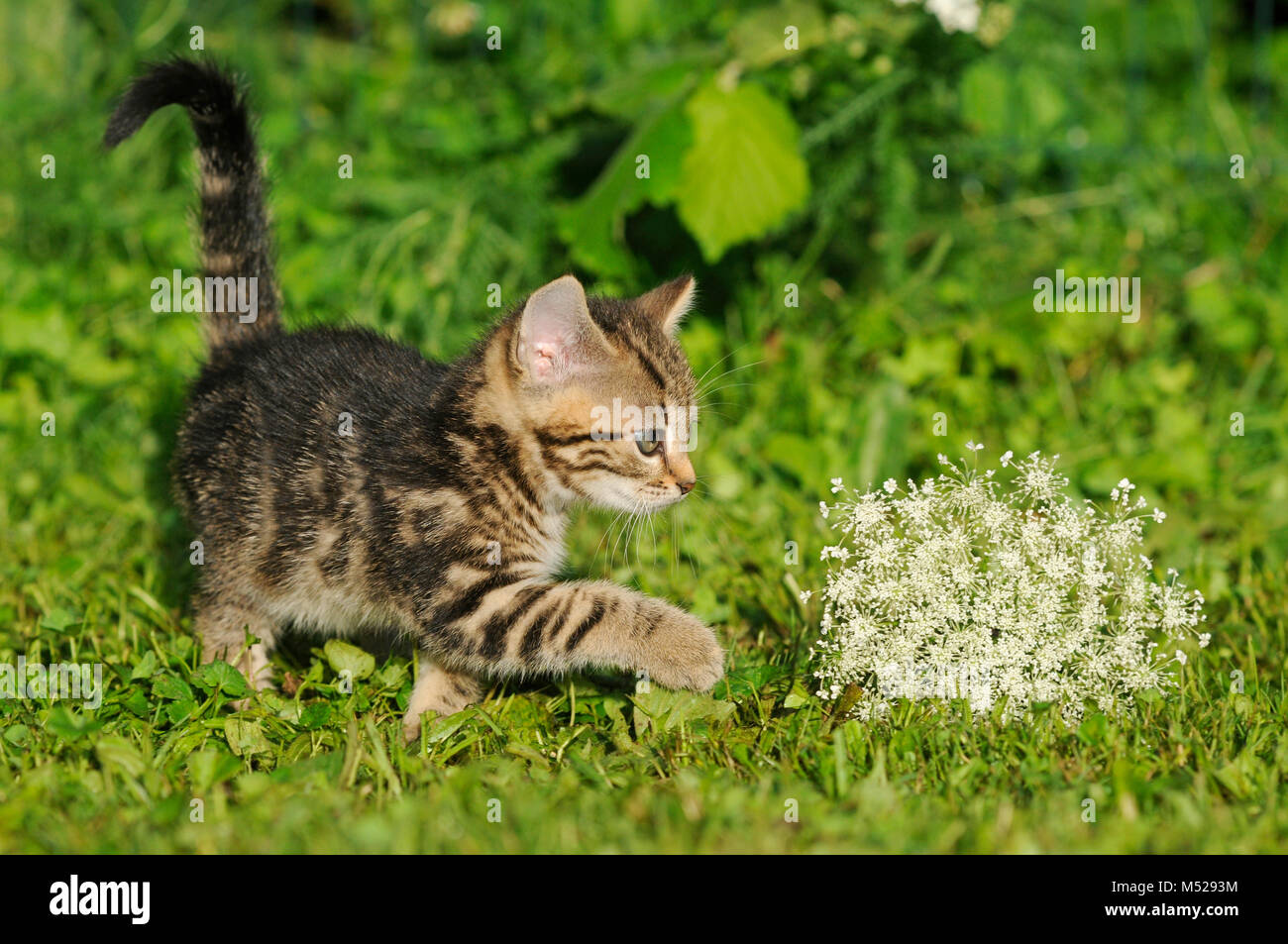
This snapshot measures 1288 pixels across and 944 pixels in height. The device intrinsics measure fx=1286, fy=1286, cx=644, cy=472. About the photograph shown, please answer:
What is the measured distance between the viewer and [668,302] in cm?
330

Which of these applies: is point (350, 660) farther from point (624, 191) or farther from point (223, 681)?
point (624, 191)

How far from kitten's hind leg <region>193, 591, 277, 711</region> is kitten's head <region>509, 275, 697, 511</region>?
89 cm

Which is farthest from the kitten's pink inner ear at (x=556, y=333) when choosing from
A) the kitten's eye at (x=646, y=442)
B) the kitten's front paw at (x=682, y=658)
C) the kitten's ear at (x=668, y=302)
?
the kitten's front paw at (x=682, y=658)

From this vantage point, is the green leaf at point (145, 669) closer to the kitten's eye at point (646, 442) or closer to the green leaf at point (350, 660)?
the green leaf at point (350, 660)

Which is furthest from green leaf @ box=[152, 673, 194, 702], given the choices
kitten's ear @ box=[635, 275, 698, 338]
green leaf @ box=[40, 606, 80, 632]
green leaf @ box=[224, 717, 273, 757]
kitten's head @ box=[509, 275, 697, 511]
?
kitten's ear @ box=[635, 275, 698, 338]

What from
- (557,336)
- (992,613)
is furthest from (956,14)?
(992,613)

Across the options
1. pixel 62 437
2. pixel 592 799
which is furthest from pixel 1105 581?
pixel 62 437

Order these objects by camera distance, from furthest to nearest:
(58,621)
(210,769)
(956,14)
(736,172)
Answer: (956,14)
(736,172)
(58,621)
(210,769)

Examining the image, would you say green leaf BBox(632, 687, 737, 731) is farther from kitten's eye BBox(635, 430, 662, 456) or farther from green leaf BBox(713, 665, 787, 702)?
kitten's eye BBox(635, 430, 662, 456)

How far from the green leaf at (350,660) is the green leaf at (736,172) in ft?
5.93

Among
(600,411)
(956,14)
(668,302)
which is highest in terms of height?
(956,14)

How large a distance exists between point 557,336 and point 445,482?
0.43 metres

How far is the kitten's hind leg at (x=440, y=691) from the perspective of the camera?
3.00m

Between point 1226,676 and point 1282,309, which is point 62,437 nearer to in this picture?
point 1226,676
